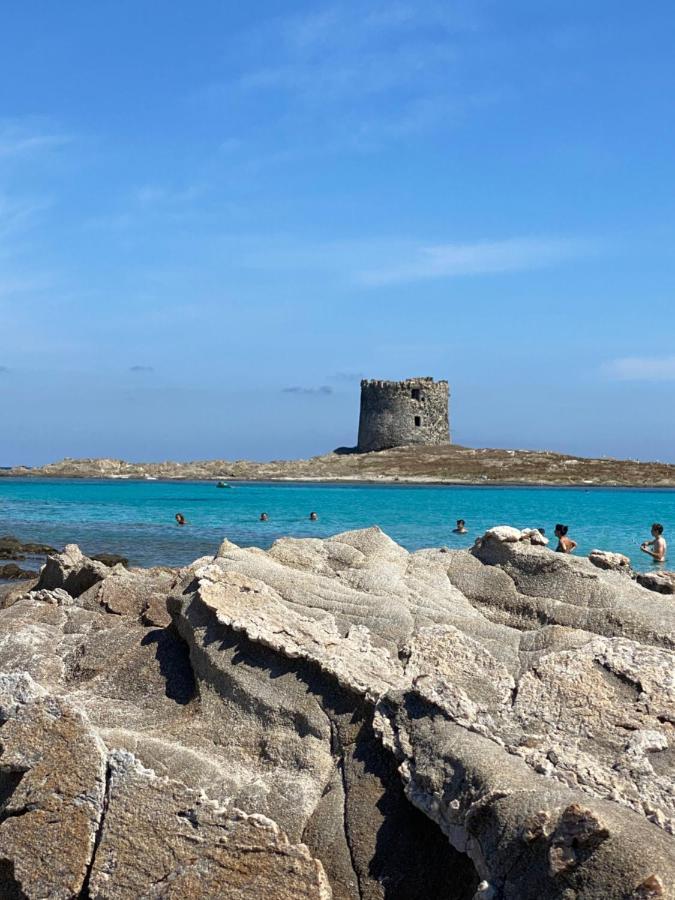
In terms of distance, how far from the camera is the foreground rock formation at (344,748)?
458 centimetres

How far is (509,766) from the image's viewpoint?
4859 mm

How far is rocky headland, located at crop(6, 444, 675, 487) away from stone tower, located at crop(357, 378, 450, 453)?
1.35 metres

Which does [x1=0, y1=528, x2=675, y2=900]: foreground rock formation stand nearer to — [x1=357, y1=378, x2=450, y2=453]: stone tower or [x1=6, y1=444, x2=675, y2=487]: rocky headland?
[x1=6, y1=444, x2=675, y2=487]: rocky headland

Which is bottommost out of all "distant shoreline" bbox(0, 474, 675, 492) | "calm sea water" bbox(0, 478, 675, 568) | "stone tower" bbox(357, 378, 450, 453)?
"calm sea water" bbox(0, 478, 675, 568)

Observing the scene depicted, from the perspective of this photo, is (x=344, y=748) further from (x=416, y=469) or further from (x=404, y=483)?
(x=416, y=469)

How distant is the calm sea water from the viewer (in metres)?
28.0

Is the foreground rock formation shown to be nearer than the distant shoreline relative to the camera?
Yes

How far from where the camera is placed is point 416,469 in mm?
67250

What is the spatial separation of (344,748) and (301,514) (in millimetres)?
34631

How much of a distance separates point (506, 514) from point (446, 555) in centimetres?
3190

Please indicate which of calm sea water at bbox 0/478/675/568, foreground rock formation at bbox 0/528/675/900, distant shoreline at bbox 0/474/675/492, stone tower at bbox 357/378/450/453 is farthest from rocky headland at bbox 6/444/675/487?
foreground rock formation at bbox 0/528/675/900

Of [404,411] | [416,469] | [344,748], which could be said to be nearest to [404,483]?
[416,469]

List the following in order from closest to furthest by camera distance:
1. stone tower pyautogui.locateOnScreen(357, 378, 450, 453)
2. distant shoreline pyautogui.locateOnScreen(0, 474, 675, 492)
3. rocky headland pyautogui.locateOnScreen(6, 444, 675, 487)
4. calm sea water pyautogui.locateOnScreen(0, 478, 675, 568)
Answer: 1. calm sea water pyautogui.locateOnScreen(0, 478, 675, 568)
2. distant shoreline pyautogui.locateOnScreen(0, 474, 675, 492)
3. rocky headland pyautogui.locateOnScreen(6, 444, 675, 487)
4. stone tower pyautogui.locateOnScreen(357, 378, 450, 453)

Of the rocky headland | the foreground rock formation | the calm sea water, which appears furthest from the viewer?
the rocky headland
